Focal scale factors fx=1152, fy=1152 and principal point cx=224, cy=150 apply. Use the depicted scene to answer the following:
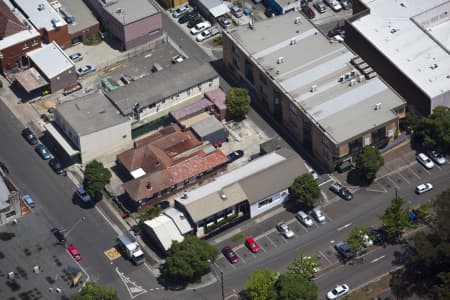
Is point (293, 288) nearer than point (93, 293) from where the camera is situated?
Yes

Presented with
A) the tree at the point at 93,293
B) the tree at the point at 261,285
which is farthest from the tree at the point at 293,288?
the tree at the point at 93,293

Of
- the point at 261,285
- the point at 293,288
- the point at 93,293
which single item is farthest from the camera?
the point at 261,285

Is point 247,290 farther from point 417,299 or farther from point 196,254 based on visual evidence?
point 417,299

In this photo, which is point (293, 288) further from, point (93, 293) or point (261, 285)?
point (93, 293)

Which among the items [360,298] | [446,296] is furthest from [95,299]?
[446,296]

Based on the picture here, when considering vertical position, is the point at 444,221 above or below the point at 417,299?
above

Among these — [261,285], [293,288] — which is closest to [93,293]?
[261,285]
